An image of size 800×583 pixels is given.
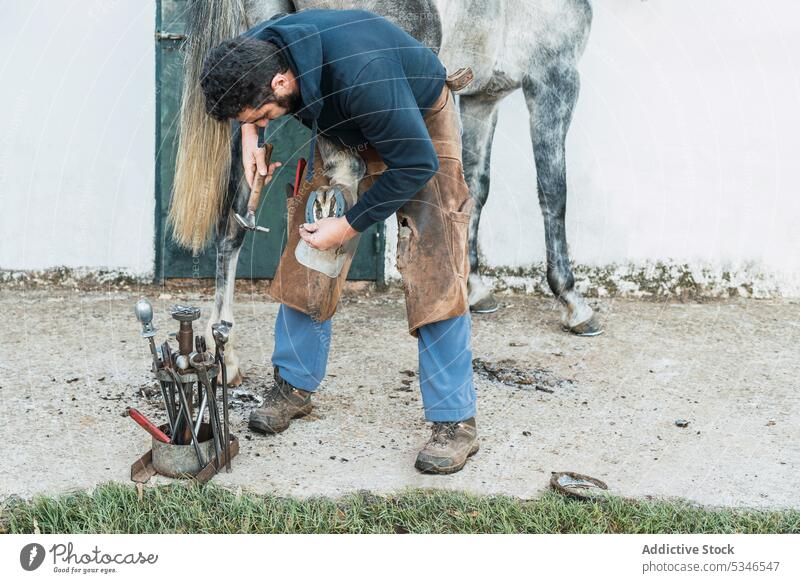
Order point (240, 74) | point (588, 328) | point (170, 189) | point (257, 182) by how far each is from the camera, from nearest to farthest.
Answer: point (240, 74), point (257, 182), point (588, 328), point (170, 189)

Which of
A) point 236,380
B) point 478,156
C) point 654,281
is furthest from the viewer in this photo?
point 654,281

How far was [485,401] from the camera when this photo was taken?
318 cm

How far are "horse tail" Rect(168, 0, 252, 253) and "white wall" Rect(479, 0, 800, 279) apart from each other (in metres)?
1.93

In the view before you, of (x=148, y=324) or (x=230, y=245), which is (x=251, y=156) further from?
(x=148, y=324)

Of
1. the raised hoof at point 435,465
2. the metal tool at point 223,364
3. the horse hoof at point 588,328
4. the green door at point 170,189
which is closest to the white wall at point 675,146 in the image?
the horse hoof at point 588,328

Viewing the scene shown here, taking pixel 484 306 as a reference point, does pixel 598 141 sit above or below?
above

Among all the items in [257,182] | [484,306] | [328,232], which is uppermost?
[257,182]

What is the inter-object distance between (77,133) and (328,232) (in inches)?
104

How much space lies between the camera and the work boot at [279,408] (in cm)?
277

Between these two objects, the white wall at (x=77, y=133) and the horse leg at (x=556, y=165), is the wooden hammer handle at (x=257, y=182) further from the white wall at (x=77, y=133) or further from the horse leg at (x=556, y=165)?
the white wall at (x=77, y=133)

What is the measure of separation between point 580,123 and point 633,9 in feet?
2.19
